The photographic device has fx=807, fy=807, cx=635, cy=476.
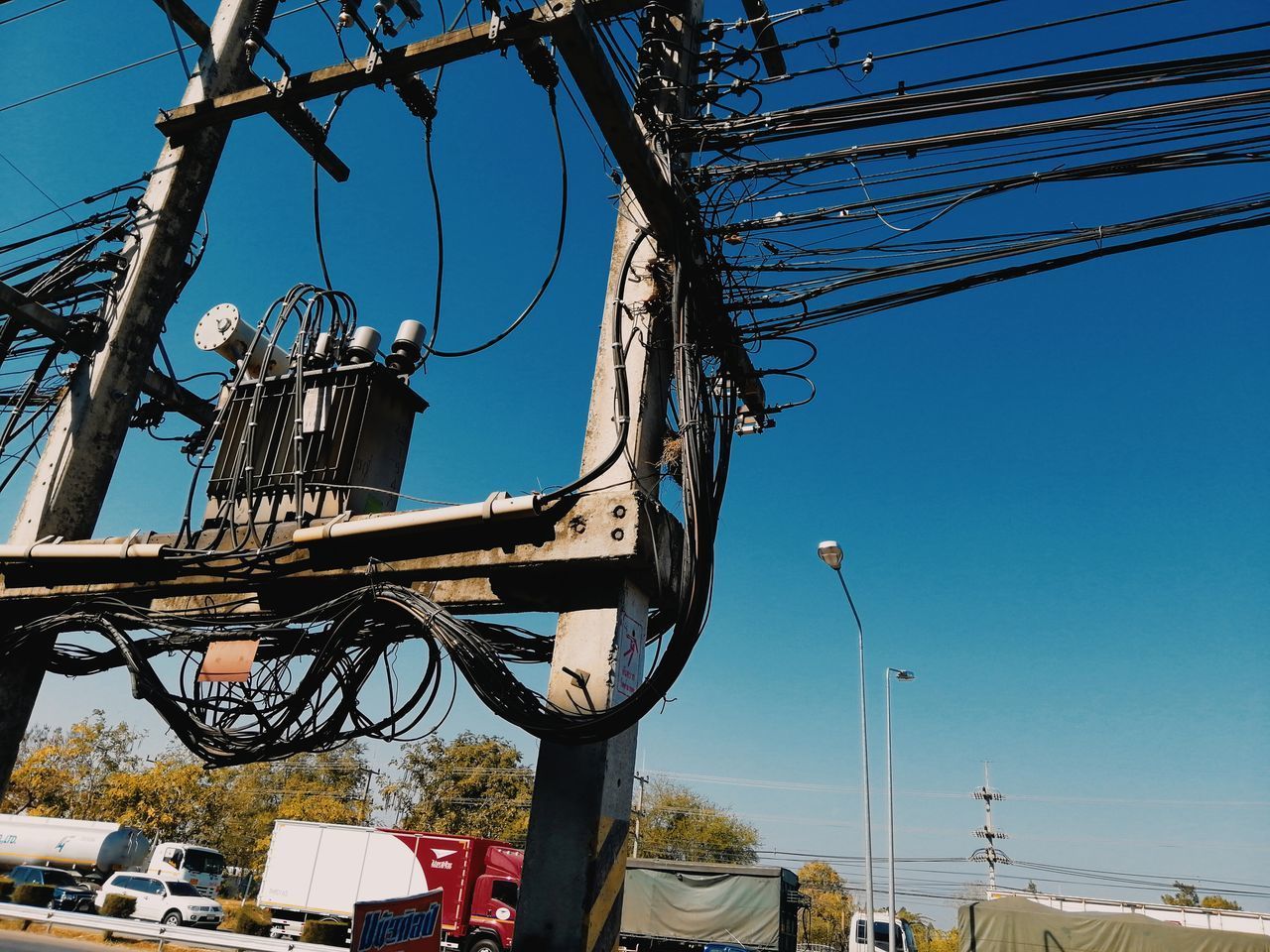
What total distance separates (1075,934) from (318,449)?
1763cm

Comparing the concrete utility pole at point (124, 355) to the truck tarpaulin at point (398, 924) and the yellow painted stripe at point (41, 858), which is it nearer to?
the truck tarpaulin at point (398, 924)

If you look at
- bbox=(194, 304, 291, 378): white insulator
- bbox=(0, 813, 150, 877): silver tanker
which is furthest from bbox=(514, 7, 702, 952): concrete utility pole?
bbox=(0, 813, 150, 877): silver tanker

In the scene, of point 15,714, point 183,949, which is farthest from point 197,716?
point 183,949

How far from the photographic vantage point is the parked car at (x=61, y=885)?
815 inches

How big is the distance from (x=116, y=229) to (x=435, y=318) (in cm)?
515

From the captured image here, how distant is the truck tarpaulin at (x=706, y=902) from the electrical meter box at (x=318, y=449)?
657 inches

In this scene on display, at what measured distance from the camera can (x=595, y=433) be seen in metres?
5.39

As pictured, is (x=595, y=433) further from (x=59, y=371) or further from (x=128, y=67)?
(x=128, y=67)

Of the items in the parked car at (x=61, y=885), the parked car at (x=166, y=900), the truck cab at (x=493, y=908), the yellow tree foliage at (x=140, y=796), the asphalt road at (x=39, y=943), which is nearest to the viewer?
the asphalt road at (x=39, y=943)

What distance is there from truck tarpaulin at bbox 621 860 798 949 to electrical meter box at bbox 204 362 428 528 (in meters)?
16.7

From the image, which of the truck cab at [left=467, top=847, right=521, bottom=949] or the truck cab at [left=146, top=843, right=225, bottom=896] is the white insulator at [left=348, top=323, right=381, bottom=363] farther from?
the truck cab at [left=146, top=843, right=225, bottom=896]

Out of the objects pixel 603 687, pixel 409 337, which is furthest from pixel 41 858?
pixel 603 687

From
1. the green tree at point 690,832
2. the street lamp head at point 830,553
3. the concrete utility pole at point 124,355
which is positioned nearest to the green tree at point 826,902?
the green tree at point 690,832

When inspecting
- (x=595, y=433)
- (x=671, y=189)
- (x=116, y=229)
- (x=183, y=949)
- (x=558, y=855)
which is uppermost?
(x=116, y=229)
